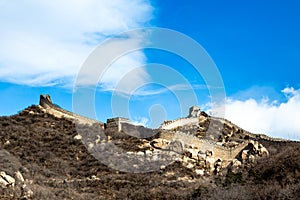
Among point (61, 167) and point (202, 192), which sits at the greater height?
point (61, 167)

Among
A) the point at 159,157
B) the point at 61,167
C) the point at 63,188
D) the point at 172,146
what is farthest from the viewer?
the point at 172,146

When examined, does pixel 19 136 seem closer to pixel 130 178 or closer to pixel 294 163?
pixel 130 178

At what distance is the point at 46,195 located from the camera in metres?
17.4

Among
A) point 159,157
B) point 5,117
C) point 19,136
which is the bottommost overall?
point 159,157

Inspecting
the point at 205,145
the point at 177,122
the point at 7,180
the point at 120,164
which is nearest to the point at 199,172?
the point at 120,164

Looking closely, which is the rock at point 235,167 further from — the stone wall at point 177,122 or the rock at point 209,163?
the stone wall at point 177,122

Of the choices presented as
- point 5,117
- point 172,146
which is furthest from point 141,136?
point 5,117

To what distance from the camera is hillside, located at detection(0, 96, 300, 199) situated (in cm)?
1645

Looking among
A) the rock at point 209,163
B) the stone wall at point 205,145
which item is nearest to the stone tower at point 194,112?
the stone wall at point 205,145

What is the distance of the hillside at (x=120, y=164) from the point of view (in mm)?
16453

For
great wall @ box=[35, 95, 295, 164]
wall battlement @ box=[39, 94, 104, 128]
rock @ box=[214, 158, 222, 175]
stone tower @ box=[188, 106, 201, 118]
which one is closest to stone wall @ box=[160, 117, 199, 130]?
great wall @ box=[35, 95, 295, 164]

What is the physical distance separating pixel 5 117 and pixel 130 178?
53.4 feet

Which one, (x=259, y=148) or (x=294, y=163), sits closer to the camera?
(x=294, y=163)

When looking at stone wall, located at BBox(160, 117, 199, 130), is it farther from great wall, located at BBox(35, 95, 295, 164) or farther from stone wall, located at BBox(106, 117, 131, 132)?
stone wall, located at BBox(106, 117, 131, 132)
